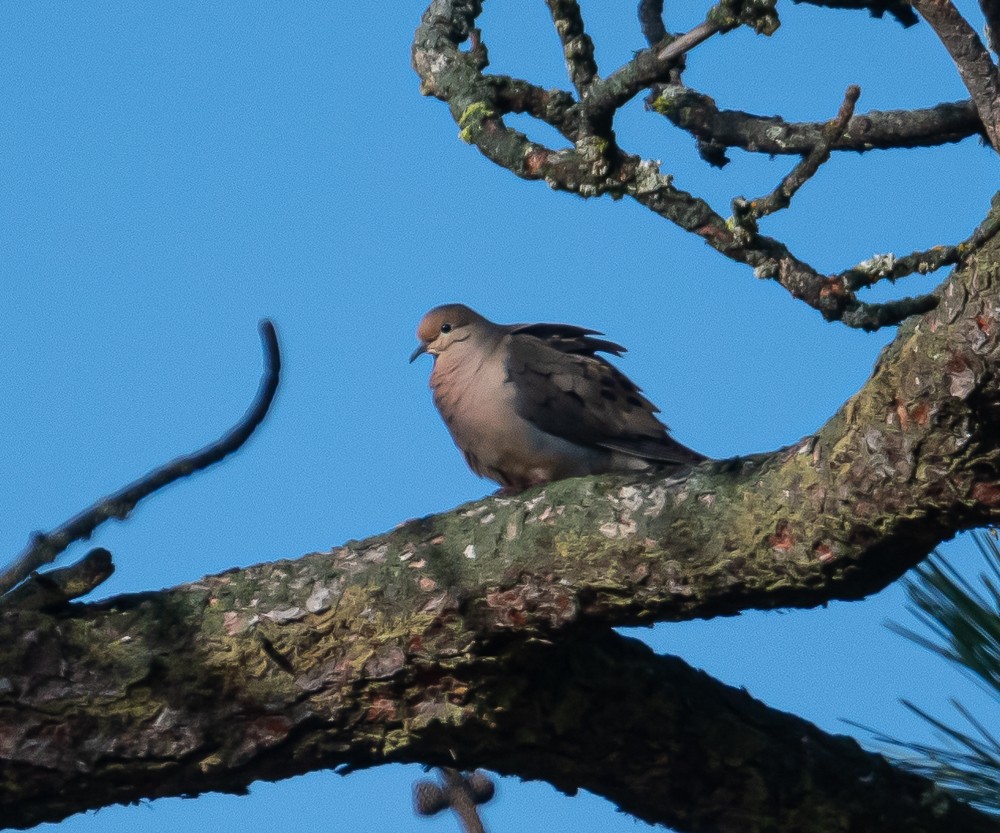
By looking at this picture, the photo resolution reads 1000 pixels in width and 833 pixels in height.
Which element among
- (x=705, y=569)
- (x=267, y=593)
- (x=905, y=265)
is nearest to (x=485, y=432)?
(x=267, y=593)

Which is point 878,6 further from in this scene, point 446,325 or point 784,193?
point 446,325

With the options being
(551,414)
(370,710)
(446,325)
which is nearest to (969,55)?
(370,710)

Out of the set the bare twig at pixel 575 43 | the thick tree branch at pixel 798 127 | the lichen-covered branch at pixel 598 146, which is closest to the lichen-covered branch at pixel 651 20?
the thick tree branch at pixel 798 127

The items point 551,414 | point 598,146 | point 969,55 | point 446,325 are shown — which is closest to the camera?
point 969,55

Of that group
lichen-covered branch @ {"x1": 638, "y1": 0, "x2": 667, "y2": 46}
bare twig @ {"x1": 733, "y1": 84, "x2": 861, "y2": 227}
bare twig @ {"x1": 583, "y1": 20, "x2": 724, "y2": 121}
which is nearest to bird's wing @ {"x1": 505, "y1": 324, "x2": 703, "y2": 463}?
lichen-covered branch @ {"x1": 638, "y1": 0, "x2": 667, "y2": 46}

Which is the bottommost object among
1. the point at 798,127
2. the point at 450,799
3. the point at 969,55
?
the point at 450,799

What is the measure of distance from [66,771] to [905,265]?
1966 mm

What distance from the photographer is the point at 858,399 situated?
251 cm

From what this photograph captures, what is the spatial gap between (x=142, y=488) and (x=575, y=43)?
1241 mm

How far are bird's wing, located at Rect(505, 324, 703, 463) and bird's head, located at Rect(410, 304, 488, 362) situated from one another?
455 mm

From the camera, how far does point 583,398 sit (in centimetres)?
464

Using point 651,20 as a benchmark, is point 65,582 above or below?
below

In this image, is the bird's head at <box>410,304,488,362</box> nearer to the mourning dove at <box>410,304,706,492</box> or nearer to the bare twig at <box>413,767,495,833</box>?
the mourning dove at <box>410,304,706,492</box>

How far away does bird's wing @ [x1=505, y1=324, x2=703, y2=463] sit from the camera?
460 cm
